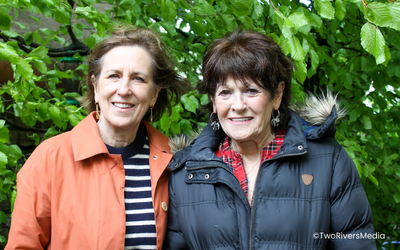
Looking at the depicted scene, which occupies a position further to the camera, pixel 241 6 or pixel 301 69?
pixel 241 6

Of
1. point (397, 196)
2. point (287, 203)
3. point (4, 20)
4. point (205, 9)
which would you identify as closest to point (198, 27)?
point (205, 9)

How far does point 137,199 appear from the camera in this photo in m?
1.85

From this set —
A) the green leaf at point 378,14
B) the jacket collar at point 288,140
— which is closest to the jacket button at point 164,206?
the jacket collar at point 288,140

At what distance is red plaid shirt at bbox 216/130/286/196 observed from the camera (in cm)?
191

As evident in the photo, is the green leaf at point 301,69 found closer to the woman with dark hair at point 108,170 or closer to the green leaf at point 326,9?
the green leaf at point 326,9

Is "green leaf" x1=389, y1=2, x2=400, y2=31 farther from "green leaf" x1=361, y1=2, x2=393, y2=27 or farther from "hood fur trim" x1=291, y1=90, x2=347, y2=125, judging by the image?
"hood fur trim" x1=291, y1=90, x2=347, y2=125

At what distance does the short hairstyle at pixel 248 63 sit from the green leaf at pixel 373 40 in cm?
46

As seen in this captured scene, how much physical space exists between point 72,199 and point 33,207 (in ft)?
0.55

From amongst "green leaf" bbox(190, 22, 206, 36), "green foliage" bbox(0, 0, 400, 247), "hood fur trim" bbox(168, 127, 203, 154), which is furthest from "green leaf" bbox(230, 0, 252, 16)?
"hood fur trim" bbox(168, 127, 203, 154)

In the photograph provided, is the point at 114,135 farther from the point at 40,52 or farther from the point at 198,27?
the point at 198,27

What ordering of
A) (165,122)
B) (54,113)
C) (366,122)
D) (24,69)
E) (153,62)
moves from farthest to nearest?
1. (366,122)
2. (165,122)
3. (54,113)
4. (153,62)
5. (24,69)

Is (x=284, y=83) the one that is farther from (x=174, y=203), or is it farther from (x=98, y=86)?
(x=98, y=86)

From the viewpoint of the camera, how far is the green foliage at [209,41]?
1753mm

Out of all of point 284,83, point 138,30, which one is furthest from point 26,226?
point 284,83
